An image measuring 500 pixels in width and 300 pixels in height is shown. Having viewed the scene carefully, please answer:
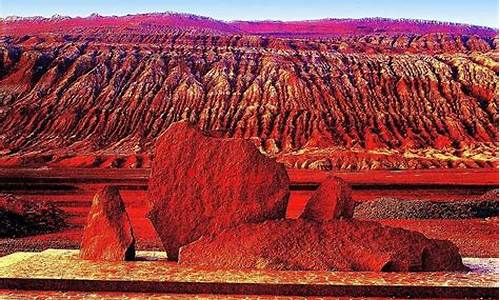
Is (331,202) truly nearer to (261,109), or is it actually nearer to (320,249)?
(320,249)

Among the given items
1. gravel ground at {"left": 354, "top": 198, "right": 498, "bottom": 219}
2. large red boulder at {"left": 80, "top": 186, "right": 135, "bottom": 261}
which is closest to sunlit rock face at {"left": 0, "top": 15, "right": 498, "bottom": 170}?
gravel ground at {"left": 354, "top": 198, "right": 498, "bottom": 219}

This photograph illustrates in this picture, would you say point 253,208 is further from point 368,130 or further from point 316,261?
point 368,130

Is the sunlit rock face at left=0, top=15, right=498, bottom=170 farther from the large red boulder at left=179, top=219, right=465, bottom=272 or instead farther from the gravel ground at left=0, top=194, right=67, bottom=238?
the large red boulder at left=179, top=219, right=465, bottom=272

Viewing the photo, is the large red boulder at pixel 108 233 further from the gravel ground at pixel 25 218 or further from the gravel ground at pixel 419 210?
the gravel ground at pixel 419 210

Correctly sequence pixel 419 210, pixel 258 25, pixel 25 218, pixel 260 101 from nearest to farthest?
pixel 25 218, pixel 419 210, pixel 260 101, pixel 258 25

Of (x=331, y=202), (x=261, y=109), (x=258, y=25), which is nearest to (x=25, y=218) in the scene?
(x=331, y=202)

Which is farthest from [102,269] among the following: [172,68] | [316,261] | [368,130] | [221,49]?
[221,49]
